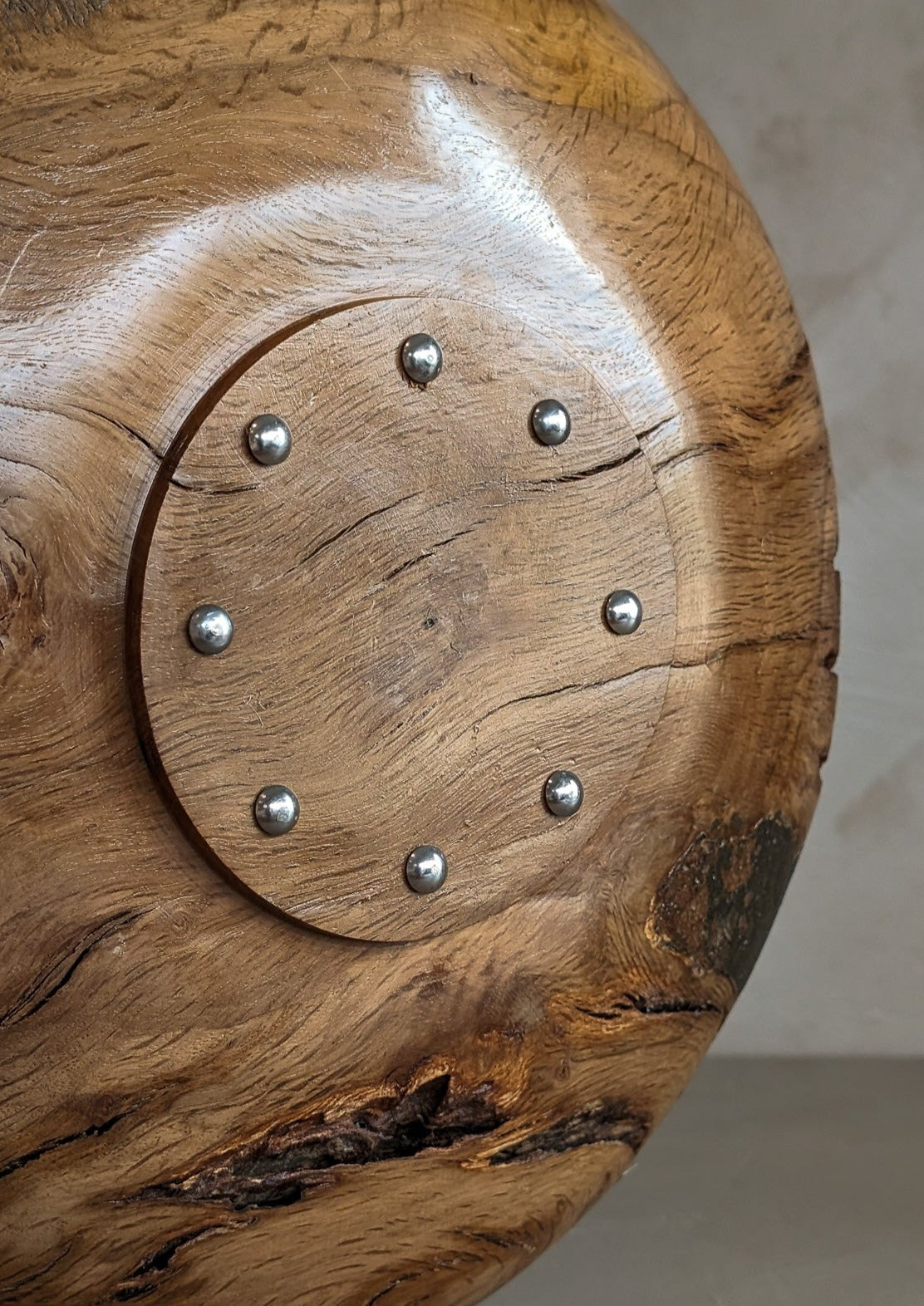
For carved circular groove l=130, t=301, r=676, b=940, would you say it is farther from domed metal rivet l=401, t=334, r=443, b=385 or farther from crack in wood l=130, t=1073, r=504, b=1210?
crack in wood l=130, t=1073, r=504, b=1210

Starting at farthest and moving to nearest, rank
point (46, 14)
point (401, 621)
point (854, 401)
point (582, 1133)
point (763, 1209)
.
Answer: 1. point (854, 401)
2. point (763, 1209)
3. point (582, 1133)
4. point (401, 621)
5. point (46, 14)

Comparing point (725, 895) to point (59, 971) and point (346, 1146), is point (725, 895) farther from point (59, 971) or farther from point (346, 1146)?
point (59, 971)

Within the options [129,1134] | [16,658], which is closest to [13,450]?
[16,658]

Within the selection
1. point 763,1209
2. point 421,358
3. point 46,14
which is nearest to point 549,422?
point 421,358

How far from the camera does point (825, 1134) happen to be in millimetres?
1545

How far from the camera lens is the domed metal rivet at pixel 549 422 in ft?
2.98

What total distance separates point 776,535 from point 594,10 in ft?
1.18

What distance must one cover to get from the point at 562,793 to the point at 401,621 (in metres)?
0.15

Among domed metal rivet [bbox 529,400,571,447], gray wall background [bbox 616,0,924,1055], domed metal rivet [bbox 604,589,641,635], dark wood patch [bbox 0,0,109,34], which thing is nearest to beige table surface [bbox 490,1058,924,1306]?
gray wall background [bbox 616,0,924,1055]

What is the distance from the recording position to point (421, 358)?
0.86 m

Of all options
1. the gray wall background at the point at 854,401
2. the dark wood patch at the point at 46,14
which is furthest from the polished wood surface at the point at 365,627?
the gray wall background at the point at 854,401

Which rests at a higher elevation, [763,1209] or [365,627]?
[365,627]

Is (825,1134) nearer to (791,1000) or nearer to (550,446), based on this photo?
(791,1000)

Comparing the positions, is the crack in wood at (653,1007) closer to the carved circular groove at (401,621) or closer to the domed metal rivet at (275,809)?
the carved circular groove at (401,621)
